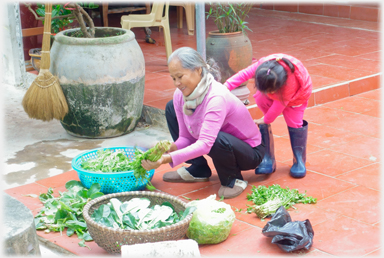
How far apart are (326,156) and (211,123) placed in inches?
50.7

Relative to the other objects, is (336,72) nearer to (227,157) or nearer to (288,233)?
(227,157)

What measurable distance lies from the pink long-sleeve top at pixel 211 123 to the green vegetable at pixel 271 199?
0.32 meters

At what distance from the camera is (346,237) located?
2670 millimetres

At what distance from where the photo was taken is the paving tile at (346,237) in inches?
100

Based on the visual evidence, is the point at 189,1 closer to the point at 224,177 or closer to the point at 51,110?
the point at 51,110

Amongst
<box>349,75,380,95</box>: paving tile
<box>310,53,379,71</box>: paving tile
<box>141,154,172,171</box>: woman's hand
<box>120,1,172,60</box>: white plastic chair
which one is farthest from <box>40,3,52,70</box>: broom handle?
<box>310,53,379,71</box>: paving tile

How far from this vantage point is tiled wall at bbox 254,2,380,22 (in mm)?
8180

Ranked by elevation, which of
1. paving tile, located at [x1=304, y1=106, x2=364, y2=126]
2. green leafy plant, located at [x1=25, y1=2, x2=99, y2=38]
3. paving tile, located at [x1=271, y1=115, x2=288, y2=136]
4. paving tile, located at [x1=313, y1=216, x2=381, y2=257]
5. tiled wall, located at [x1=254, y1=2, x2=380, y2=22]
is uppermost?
green leafy plant, located at [x1=25, y1=2, x2=99, y2=38]

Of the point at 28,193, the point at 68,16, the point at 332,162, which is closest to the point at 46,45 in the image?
the point at 68,16

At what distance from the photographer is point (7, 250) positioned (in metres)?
2.16

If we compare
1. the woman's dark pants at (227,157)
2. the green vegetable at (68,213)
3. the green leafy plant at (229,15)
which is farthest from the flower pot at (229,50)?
the green vegetable at (68,213)

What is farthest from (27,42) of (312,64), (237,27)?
(312,64)

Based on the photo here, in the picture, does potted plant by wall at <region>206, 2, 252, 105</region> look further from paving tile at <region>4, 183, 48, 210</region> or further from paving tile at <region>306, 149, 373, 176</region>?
paving tile at <region>4, 183, 48, 210</region>

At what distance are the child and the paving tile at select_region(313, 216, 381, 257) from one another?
69cm
